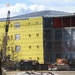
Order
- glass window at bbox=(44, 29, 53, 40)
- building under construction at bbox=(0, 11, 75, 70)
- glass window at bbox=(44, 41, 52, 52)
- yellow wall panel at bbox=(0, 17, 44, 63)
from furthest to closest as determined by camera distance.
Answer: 1. yellow wall panel at bbox=(0, 17, 44, 63)
2. glass window at bbox=(44, 41, 52, 52)
3. glass window at bbox=(44, 29, 53, 40)
4. building under construction at bbox=(0, 11, 75, 70)

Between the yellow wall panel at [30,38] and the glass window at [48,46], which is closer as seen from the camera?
the glass window at [48,46]

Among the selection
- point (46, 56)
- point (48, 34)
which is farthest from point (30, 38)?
point (46, 56)

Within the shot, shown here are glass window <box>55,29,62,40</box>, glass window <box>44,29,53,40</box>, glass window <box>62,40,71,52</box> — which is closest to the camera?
glass window <box>62,40,71,52</box>

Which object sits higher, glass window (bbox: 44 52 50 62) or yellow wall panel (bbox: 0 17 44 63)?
yellow wall panel (bbox: 0 17 44 63)

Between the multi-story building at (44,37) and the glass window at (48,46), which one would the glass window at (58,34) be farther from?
the glass window at (48,46)

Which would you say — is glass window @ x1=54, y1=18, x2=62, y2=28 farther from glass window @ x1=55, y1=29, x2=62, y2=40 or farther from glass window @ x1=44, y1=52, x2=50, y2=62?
glass window @ x1=44, y1=52, x2=50, y2=62

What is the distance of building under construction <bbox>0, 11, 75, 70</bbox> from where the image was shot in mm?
116625

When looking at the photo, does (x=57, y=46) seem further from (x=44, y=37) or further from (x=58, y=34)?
(x=44, y=37)

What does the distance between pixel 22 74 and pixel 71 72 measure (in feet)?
42.0

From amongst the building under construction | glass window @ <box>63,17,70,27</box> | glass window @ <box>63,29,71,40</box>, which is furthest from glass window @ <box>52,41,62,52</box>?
glass window @ <box>63,17,70,27</box>

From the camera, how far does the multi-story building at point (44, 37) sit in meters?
117

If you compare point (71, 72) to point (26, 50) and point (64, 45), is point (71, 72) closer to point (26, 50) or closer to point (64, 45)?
point (64, 45)

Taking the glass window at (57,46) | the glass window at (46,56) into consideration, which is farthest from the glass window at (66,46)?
the glass window at (46,56)

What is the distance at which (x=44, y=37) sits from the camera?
393 ft
